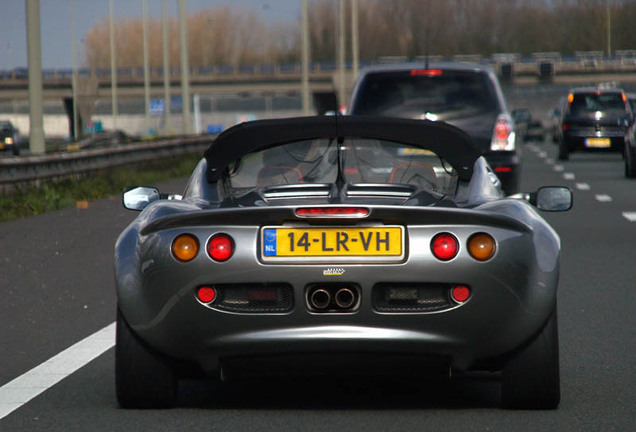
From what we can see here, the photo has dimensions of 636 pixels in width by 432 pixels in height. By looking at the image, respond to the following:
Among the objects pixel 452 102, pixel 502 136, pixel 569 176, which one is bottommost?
pixel 569 176

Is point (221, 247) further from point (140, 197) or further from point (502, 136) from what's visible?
point (502, 136)

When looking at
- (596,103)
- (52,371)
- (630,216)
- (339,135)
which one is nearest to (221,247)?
(339,135)

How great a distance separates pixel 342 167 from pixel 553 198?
102 centimetres

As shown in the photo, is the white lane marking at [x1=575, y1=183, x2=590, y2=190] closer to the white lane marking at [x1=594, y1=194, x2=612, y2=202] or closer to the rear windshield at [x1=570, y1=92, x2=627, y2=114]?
the white lane marking at [x1=594, y1=194, x2=612, y2=202]

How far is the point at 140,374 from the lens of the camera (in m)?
5.78

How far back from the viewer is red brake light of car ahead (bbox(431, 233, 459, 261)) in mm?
5512

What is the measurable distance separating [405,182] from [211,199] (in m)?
0.88

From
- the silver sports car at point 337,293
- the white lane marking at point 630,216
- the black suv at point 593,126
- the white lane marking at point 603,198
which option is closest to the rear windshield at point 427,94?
the white lane marking at point 630,216

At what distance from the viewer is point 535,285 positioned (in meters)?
5.64

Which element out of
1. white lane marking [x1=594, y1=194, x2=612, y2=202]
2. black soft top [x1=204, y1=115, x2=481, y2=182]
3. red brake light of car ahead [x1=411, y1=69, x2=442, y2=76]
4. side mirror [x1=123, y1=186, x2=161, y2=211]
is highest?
red brake light of car ahead [x1=411, y1=69, x2=442, y2=76]

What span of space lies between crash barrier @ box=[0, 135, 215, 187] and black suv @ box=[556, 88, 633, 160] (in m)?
9.49

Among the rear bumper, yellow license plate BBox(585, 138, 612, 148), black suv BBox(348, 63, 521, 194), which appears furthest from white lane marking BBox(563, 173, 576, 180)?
the rear bumper

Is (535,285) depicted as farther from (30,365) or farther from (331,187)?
(30,365)

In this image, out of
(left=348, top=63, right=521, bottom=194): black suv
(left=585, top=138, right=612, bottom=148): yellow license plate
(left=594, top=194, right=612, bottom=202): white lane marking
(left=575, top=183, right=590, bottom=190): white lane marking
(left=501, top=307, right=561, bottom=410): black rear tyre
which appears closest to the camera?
(left=501, top=307, right=561, bottom=410): black rear tyre
